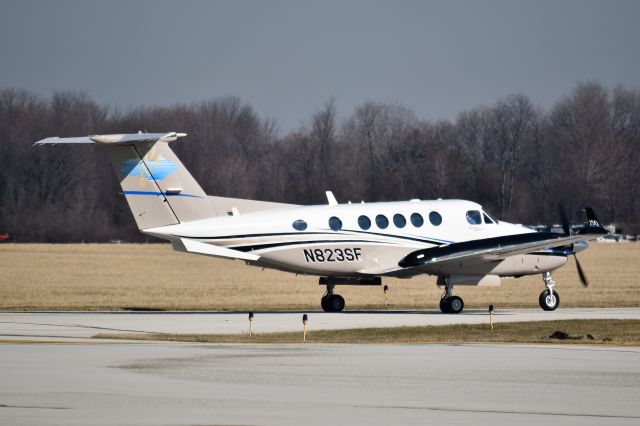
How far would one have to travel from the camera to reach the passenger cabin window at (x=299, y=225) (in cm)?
3219

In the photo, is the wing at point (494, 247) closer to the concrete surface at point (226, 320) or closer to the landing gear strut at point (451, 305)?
the landing gear strut at point (451, 305)

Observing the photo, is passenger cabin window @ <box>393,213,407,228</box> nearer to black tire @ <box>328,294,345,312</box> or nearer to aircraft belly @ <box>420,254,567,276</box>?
aircraft belly @ <box>420,254,567,276</box>

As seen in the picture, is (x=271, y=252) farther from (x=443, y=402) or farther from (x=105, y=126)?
(x=105, y=126)

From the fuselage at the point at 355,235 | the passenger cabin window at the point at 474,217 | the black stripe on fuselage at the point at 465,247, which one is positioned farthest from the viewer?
the passenger cabin window at the point at 474,217

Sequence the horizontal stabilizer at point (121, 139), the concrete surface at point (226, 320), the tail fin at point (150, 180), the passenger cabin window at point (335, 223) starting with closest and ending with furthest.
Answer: the concrete surface at point (226, 320)
the horizontal stabilizer at point (121, 139)
the tail fin at point (150, 180)
the passenger cabin window at point (335, 223)

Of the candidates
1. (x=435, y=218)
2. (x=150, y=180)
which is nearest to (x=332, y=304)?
(x=435, y=218)

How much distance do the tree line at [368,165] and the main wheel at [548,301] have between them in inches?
1831

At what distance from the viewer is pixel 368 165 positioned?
3701 inches

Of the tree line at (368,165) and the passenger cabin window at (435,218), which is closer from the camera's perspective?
the passenger cabin window at (435,218)

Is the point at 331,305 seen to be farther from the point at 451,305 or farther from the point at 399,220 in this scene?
the point at 451,305

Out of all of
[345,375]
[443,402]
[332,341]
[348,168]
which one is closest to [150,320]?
[332,341]

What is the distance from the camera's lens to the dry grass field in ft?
131

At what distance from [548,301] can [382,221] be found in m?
5.92

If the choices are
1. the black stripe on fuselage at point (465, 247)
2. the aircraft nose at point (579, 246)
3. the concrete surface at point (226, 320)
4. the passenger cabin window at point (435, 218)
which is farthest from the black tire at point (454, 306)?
the aircraft nose at point (579, 246)
